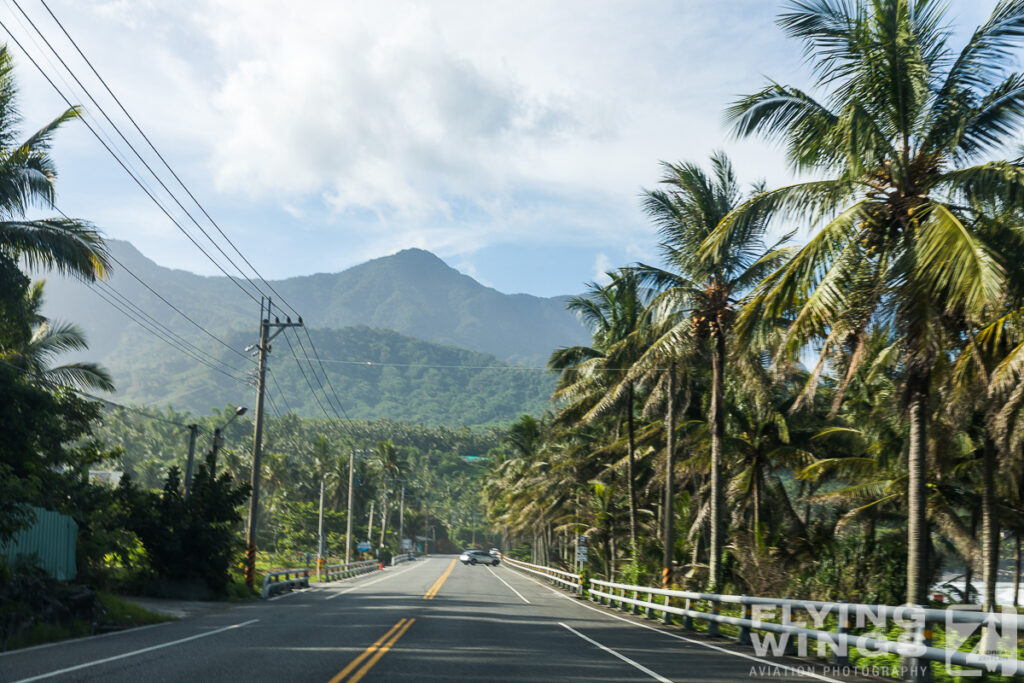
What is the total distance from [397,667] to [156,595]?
17956 mm

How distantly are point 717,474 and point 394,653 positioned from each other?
37.9 feet

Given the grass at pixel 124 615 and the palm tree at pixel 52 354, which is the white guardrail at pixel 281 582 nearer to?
the palm tree at pixel 52 354

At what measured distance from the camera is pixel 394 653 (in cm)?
1255

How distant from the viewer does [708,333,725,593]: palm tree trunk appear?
21.5 m

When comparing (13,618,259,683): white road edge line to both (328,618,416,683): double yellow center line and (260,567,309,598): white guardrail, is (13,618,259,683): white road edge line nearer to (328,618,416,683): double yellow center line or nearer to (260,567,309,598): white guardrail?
(328,618,416,683): double yellow center line

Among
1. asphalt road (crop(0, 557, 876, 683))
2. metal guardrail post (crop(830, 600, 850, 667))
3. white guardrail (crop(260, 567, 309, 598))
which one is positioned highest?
metal guardrail post (crop(830, 600, 850, 667))

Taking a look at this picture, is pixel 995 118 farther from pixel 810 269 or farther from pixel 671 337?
pixel 671 337

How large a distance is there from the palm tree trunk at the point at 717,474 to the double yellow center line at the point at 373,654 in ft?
26.1

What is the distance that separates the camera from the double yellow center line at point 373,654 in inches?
400

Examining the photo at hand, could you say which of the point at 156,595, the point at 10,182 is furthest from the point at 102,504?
the point at 10,182

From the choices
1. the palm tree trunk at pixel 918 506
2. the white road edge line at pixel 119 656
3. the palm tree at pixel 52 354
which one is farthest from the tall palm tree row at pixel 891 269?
the palm tree at pixel 52 354

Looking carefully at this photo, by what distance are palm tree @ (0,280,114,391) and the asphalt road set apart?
1303cm

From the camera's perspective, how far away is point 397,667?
434 inches
